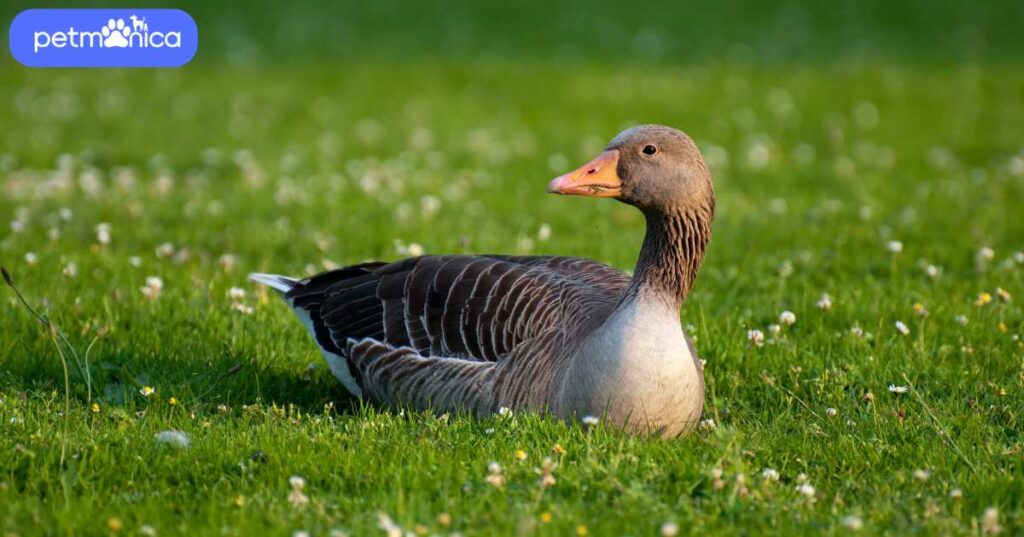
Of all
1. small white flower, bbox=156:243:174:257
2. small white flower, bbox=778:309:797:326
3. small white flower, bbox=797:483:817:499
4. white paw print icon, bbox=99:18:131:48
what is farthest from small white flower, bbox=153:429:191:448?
white paw print icon, bbox=99:18:131:48

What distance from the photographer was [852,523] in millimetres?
4320

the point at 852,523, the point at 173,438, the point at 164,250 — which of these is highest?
the point at 164,250

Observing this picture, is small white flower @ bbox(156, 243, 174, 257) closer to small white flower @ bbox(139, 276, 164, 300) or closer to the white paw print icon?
small white flower @ bbox(139, 276, 164, 300)

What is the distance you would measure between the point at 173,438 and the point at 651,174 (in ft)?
8.06

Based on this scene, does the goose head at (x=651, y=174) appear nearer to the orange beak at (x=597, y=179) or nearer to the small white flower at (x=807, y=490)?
the orange beak at (x=597, y=179)

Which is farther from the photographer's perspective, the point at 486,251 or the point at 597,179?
the point at 486,251

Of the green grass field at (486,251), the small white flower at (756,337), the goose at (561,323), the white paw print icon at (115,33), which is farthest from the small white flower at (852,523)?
the white paw print icon at (115,33)

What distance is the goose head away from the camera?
5633 millimetres

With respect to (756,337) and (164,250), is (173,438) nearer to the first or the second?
(756,337)

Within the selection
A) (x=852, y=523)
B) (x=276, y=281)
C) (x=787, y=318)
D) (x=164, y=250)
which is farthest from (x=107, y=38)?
(x=852, y=523)

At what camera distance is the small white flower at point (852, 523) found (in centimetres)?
431

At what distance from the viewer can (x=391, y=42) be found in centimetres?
2203

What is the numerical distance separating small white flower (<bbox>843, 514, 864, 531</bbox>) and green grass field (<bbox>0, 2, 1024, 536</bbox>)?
0.12 metres

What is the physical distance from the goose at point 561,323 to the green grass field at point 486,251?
8.4 inches
